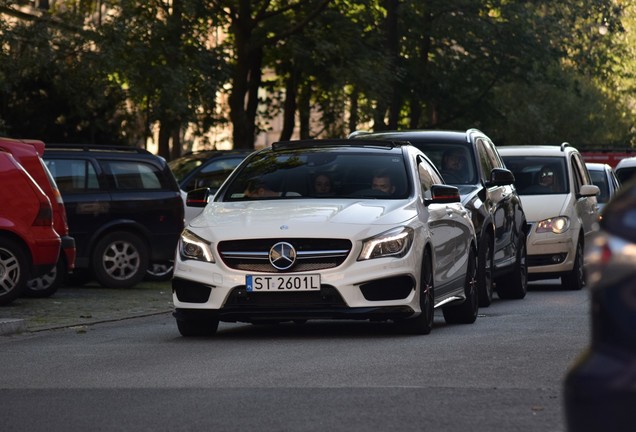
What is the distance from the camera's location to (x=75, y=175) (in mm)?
21812

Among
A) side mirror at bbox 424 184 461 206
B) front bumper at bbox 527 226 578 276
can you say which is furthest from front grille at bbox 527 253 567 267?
side mirror at bbox 424 184 461 206

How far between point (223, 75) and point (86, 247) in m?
16.0

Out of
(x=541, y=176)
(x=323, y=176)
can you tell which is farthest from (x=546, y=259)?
(x=323, y=176)

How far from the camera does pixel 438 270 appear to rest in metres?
13.4

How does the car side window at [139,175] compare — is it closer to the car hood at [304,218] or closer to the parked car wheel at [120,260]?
the parked car wheel at [120,260]

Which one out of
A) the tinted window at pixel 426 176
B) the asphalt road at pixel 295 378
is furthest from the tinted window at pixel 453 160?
the asphalt road at pixel 295 378

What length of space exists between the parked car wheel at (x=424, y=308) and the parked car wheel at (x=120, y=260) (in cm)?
927

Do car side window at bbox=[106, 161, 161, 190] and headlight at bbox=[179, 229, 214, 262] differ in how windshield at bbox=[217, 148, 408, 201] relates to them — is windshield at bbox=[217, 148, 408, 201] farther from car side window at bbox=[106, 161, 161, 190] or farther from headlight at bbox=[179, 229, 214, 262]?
car side window at bbox=[106, 161, 161, 190]

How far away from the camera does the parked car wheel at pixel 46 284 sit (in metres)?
19.7

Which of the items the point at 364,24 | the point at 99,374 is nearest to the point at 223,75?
the point at 364,24

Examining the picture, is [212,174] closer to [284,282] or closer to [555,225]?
[555,225]

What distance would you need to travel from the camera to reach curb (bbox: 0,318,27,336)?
1422 centimetres

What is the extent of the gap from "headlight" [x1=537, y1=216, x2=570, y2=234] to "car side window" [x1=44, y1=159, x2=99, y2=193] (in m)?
5.72

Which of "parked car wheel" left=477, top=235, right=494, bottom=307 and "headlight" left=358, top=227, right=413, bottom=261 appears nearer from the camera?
"headlight" left=358, top=227, right=413, bottom=261
